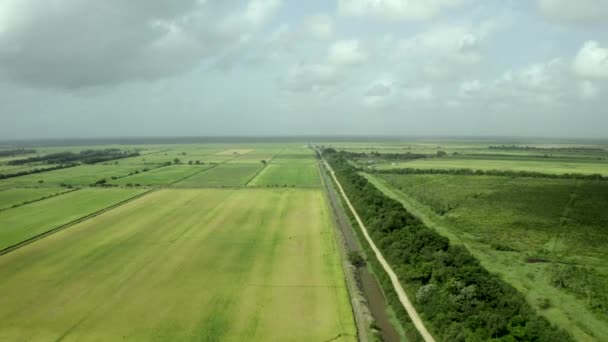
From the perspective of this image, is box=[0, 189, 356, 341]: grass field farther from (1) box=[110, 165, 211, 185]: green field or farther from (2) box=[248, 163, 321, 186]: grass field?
(1) box=[110, 165, 211, 185]: green field

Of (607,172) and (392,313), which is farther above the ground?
(607,172)

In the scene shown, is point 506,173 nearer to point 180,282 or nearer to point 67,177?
point 180,282

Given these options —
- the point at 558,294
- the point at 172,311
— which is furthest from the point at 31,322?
the point at 558,294

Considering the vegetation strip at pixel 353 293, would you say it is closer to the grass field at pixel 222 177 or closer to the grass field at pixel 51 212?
the grass field at pixel 51 212

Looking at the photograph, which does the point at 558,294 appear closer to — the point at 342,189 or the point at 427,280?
the point at 427,280

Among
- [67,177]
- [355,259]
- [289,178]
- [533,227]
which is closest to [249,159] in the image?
[289,178]

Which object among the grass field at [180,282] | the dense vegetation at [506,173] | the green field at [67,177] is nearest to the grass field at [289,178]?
the dense vegetation at [506,173]

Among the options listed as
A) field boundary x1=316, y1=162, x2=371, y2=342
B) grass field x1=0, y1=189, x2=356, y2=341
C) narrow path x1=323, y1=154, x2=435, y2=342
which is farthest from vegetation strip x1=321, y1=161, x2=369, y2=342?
narrow path x1=323, y1=154, x2=435, y2=342
